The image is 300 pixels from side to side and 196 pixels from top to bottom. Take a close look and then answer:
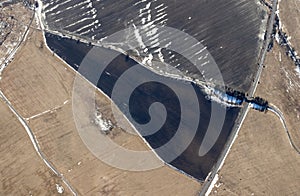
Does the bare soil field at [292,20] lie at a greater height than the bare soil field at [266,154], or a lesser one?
greater

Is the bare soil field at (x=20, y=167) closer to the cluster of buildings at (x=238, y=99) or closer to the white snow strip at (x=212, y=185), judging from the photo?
the white snow strip at (x=212, y=185)

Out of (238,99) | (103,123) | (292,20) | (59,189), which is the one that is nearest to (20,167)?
(59,189)

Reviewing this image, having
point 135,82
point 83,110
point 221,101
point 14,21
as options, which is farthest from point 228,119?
point 14,21

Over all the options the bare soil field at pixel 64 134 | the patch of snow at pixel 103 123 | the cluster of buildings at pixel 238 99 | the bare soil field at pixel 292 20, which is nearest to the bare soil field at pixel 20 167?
the bare soil field at pixel 64 134

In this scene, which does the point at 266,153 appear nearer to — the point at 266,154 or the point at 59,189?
the point at 266,154

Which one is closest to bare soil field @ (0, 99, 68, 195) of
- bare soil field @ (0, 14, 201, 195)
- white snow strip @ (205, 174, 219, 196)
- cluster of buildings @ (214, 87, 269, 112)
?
bare soil field @ (0, 14, 201, 195)

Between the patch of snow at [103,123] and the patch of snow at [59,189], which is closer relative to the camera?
the patch of snow at [59,189]

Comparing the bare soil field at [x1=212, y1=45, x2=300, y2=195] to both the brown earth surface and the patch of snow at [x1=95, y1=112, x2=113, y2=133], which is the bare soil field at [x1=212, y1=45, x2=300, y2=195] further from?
the patch of snow at [x1=95, y1=112, x2=113, y2=133]
